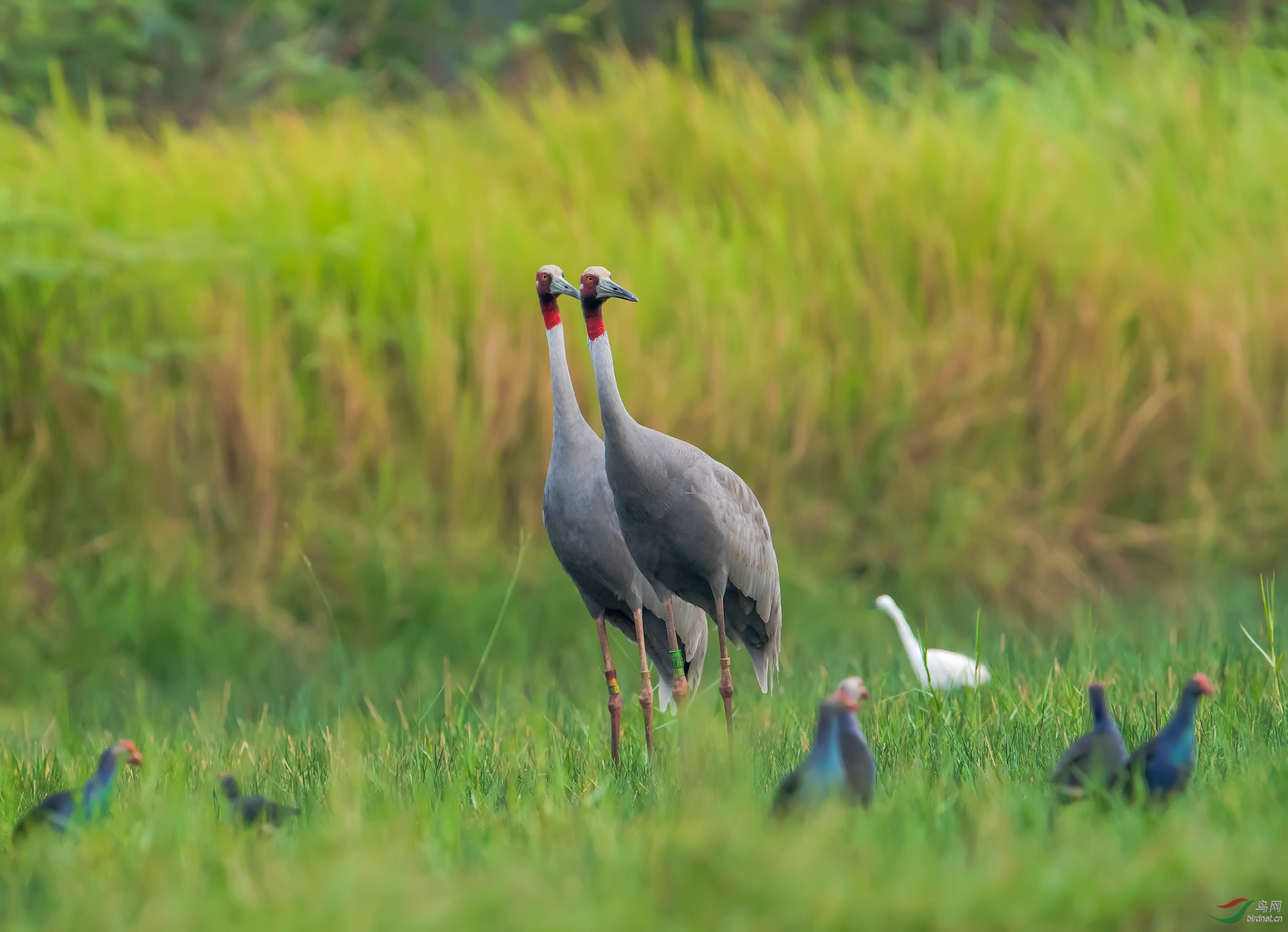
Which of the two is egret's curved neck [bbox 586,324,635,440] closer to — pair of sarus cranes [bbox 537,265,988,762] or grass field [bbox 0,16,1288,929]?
pair of sarus cranes [bbox 537,265,988,762]

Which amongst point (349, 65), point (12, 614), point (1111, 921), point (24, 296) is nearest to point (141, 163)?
point (24, 296)

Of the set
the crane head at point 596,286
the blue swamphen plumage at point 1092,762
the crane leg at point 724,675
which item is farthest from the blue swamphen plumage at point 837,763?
the crane head at point 596,286

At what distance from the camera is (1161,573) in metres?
6.94

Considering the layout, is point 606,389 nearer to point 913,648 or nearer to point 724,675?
point 724,675

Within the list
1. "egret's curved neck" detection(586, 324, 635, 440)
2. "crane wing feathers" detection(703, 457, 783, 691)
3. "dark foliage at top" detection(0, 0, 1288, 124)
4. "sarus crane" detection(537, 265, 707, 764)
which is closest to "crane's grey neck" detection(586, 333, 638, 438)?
"egret's curved neck" detection(586, 324, 635, 440)

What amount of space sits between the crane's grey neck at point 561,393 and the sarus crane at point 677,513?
80 millimetres

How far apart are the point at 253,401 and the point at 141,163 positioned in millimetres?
2059

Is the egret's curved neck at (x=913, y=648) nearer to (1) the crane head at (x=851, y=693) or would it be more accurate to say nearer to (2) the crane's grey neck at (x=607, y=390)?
(1) the crane head at (x=851, y=693)

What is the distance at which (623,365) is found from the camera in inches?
260

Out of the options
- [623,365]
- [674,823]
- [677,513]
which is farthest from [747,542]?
[623,365]

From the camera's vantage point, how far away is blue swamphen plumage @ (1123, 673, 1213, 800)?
3.04 m

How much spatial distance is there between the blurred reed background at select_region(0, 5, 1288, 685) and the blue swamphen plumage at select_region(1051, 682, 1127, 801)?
3.31m

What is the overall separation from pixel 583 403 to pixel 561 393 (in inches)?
125

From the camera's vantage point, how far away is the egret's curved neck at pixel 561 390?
137 inches
